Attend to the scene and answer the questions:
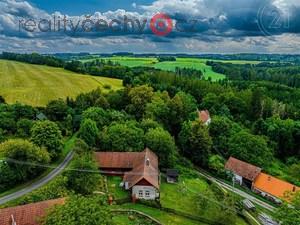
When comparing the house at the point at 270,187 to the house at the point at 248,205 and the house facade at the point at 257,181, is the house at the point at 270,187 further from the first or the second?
the house at the point at 248,205

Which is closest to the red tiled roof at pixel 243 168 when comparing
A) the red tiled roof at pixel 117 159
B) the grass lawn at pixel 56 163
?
the red tiled roof at pixel 117 159

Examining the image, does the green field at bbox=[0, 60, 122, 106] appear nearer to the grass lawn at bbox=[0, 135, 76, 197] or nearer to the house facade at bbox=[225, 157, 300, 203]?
the grass lawn at bbox=[0, 135, 76, 197]

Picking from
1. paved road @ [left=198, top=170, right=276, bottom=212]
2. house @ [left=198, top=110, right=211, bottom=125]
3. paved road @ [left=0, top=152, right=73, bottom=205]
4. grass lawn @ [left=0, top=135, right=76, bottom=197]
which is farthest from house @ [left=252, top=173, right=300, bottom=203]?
grass lawn @ [left=0, top=135, right=76, bottom=197]

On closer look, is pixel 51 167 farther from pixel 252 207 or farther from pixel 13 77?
pixel 13 77

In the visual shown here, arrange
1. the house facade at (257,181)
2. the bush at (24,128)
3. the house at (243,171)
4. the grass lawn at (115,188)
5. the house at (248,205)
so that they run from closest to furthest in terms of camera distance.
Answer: the grass lawn at (115,188) → the house at (248,205) → the house facade at (257,181) → the house at (243,171) → the bush at (24,128)

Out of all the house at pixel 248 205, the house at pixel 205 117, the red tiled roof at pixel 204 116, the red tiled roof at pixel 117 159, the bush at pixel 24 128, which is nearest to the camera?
the house at pixel 248 205

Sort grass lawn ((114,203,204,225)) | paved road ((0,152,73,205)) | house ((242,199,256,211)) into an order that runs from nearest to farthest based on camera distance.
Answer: grass lawn ((114,203,204,225)), paved road ((0,152,73,205)), house ((242,199,256,211))
